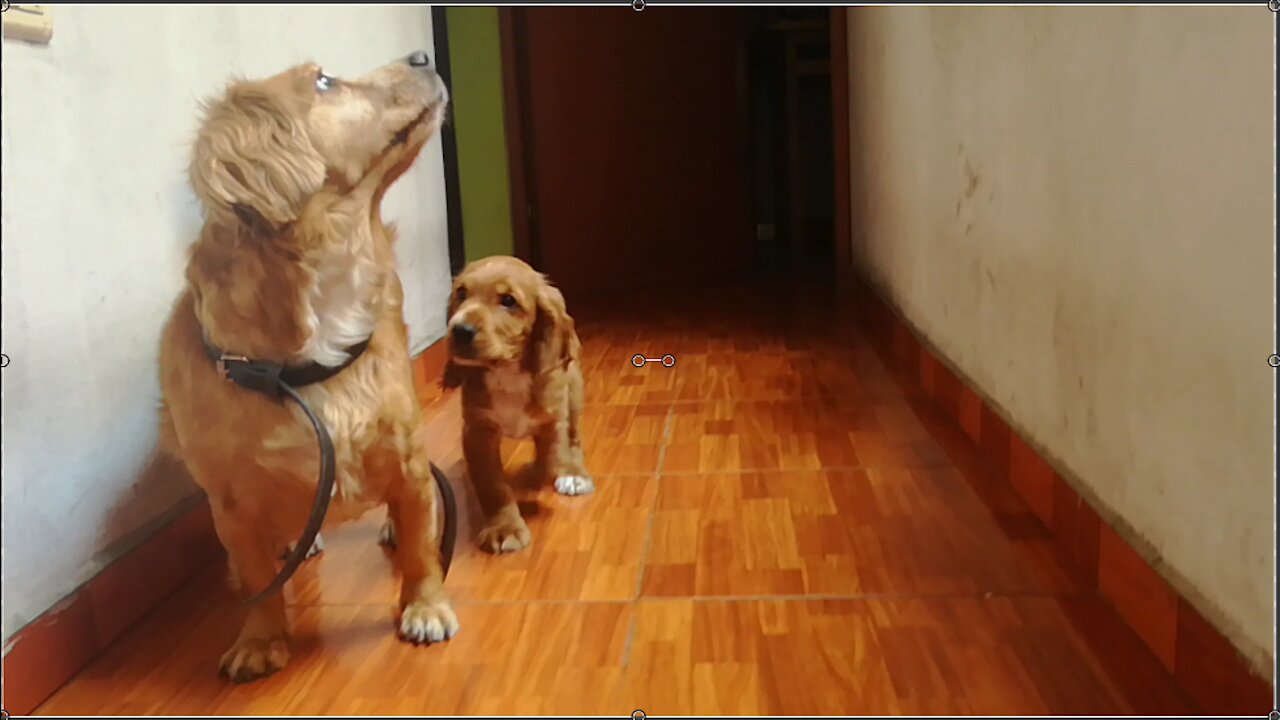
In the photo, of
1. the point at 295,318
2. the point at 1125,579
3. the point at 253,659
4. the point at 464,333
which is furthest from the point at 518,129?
the point at 1125,579

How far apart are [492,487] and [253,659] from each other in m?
0.31

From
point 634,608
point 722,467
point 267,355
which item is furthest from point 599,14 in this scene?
point 722,467

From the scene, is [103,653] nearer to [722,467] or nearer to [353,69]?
[353,69]

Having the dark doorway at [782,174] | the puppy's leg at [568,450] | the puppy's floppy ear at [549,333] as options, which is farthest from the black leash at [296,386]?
the dark doorway at [782,174]

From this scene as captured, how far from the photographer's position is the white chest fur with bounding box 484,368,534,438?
0.94 m

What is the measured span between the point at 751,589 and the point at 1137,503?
1.08ft

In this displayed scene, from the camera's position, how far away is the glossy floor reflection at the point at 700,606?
0.69m

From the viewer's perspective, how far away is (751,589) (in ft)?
2.86

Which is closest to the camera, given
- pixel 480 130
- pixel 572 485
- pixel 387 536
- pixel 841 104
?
pixel 480 130

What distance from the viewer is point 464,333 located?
2.84 feet

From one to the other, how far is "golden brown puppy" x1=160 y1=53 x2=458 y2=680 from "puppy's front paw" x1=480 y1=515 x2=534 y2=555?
0.15 m

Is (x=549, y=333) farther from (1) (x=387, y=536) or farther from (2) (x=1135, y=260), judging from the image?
(2) (x=1135, y=260)

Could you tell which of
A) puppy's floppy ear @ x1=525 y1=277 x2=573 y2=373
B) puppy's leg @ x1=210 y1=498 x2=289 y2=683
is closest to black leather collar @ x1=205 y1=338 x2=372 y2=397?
puppy's leg @ x1=210 y1=498 x2=289 y2=683

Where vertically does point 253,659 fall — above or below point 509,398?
below
